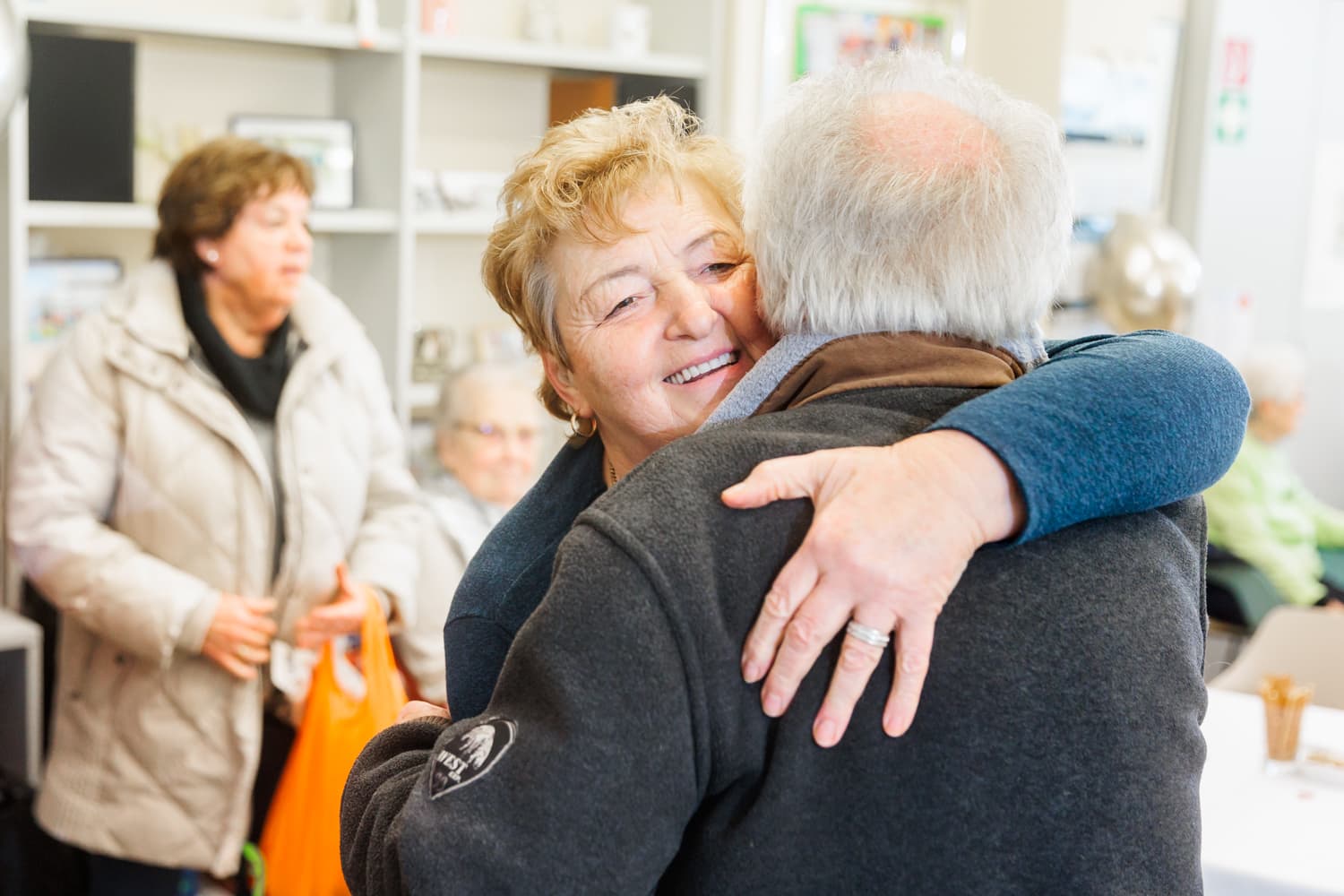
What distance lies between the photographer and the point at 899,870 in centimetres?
84

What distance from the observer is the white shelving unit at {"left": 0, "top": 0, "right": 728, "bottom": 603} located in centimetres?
322

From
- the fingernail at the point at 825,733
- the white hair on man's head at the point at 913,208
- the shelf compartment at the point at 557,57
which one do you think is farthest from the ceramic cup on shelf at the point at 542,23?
the fingernail at the point at 825,733

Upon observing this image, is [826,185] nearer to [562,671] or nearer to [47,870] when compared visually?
[562,671]

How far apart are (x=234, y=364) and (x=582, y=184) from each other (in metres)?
1.67

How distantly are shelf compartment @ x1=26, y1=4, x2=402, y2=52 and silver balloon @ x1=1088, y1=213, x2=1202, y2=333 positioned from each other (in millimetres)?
2519

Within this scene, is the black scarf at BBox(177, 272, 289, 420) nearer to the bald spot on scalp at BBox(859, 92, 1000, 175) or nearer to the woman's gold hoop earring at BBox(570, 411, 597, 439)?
the woman's gold hoop earring at BBox(570, 411, 597, 439)

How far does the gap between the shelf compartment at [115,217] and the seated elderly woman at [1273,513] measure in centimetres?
282

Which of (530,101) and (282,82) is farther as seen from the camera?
(530,101)

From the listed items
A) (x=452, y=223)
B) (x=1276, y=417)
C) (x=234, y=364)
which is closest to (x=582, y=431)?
(x=234, y=364)

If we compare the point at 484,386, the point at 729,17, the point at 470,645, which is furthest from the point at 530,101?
the point at 470,645

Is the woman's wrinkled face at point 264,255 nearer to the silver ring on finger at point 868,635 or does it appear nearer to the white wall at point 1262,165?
the silver ring on finger at point 868,635

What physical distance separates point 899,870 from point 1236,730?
1.86 metres

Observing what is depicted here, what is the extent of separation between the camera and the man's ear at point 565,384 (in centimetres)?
134

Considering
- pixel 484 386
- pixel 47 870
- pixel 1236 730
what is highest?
pixel 484 386
